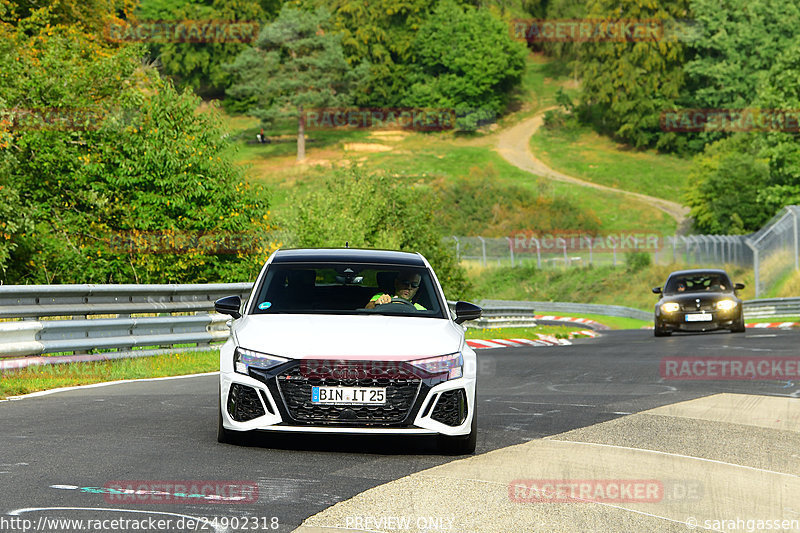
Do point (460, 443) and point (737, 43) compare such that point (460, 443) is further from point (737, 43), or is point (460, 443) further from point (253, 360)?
point (737, 43)

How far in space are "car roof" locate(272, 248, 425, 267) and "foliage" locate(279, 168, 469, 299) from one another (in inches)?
899

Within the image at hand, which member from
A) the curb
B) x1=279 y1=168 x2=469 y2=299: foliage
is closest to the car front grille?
the curb

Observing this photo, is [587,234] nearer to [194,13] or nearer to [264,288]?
[194,13]

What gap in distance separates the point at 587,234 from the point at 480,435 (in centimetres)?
7832

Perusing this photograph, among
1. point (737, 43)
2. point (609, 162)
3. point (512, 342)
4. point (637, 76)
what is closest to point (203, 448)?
point (512, 342)

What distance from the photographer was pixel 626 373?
54.0 feet

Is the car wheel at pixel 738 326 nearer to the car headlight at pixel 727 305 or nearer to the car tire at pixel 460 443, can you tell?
the car headlight at pixel 727 305

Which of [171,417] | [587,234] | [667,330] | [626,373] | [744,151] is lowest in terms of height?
[587,234]

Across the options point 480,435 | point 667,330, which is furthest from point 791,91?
point 480,435

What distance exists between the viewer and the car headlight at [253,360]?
8.05 m

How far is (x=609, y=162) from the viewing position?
108750mm

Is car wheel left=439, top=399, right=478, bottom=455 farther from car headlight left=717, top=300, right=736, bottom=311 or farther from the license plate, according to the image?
car headlight left=717, top=300, right=736, bottom=311

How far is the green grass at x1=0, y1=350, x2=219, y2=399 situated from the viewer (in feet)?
41.0

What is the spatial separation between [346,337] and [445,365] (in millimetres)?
728
